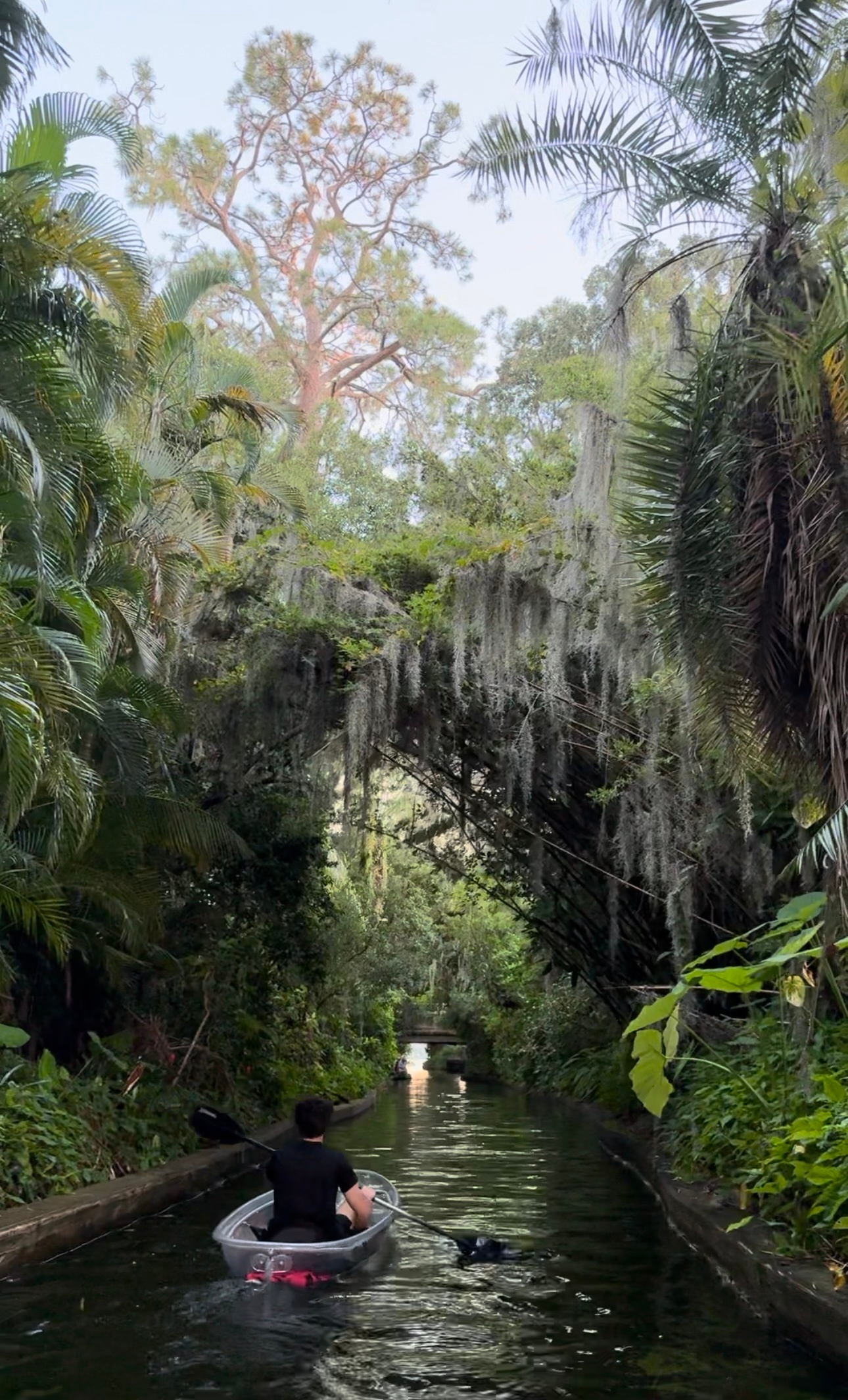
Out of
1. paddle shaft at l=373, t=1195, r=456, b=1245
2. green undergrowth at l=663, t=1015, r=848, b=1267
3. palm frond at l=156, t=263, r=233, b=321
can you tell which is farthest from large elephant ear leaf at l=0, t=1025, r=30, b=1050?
palm frond at l=156, t=263, r=233, b=321

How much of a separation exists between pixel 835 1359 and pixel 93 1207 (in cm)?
558

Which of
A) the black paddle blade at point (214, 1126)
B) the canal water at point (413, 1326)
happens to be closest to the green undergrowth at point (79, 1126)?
the canal water at point (413, 1326)

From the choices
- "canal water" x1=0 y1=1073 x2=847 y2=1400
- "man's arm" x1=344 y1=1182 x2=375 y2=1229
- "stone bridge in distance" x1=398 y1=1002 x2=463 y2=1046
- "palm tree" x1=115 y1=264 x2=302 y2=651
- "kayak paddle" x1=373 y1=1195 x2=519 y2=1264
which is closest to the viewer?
"canal water" x1=0 y1=1073 x2=847 y2=1400

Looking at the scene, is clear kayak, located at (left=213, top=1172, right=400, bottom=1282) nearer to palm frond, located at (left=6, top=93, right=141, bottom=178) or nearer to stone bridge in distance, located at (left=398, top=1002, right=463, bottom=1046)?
palm frond, located at (left=6, top=93, right=141, bottom=178)

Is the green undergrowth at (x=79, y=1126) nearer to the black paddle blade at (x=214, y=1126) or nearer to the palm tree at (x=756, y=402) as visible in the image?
the black paddle blade at (x=214, y=1126)

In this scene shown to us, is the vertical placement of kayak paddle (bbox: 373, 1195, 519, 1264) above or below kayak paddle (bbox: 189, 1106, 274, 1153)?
below

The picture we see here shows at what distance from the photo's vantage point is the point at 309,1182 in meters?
8.02

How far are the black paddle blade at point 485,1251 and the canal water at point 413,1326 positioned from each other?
11 centimetres

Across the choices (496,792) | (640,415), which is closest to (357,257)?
(496,792)

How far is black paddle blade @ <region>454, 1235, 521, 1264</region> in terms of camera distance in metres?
8.62

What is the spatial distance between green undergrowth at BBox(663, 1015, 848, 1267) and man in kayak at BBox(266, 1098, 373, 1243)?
96.9 inches

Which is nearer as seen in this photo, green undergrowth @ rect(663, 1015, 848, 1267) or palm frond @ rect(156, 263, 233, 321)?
green undergrowth @ rect(663, 1015, 848, 1267)

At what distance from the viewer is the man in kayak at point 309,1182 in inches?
314

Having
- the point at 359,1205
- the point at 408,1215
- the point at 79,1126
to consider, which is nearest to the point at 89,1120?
the point at 79,1126
